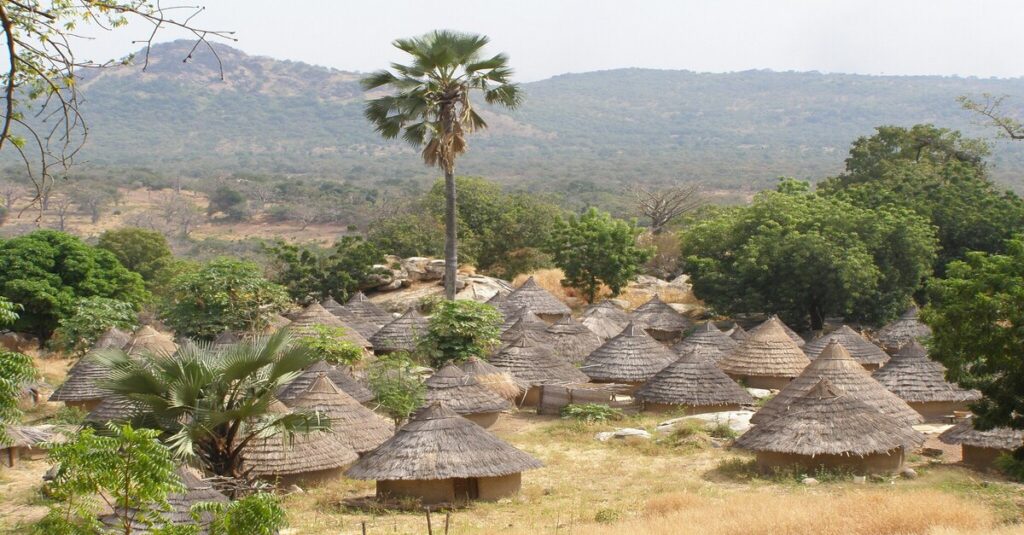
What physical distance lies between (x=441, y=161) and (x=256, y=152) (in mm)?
133922

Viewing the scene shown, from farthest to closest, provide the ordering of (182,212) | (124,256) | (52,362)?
(182,212)
(124,256)
(52,362)

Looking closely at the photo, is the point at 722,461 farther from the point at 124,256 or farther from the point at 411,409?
the point at 124,256

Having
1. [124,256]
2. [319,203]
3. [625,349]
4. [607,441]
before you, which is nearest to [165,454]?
[607,441]

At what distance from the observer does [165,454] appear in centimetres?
799

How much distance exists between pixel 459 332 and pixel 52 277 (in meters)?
13.6

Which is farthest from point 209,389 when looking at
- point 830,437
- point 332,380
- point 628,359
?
point 628,359

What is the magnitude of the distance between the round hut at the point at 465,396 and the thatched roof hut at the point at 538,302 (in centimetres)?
1260

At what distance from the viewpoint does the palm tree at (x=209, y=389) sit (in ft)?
37.9

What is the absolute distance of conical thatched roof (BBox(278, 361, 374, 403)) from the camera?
21875 mm

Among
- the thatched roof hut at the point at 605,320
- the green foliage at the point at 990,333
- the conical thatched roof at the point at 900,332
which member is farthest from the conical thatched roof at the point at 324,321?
the green foliage at the point at 990,333

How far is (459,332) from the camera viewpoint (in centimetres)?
2602

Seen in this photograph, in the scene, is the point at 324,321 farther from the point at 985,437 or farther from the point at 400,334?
the point at 985,437

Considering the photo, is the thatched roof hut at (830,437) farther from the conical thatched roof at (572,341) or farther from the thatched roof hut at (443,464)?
the conical thatched roof at (572,341)

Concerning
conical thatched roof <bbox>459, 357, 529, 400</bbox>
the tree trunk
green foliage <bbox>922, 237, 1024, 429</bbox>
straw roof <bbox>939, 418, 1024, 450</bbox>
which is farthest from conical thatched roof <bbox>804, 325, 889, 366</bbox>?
green foliage <bbox>922, 237, 1024, 429</bbox>
